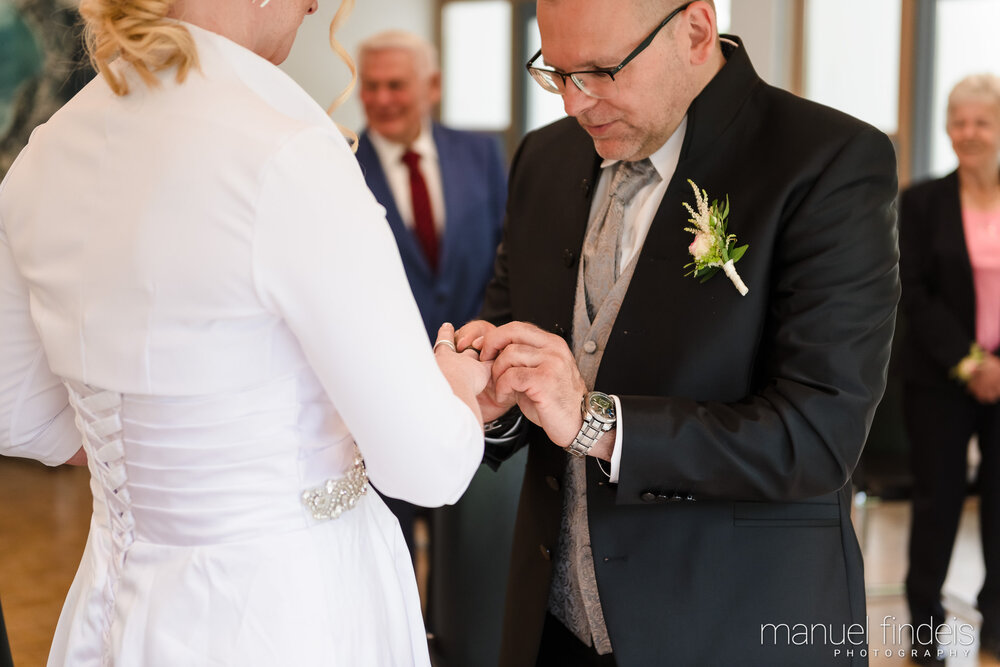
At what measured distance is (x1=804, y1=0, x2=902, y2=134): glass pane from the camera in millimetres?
6473

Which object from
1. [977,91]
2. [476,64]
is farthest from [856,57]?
[476,64]

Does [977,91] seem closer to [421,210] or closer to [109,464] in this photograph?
[421,210]

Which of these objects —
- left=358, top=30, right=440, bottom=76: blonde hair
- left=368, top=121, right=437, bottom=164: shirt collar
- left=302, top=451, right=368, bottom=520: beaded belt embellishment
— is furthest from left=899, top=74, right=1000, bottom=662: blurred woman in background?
left=302, top=451, right=368, bottom=520: beaded belt embellishment

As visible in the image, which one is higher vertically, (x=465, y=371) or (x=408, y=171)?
(x=465, y=371)

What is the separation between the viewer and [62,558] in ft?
16.8

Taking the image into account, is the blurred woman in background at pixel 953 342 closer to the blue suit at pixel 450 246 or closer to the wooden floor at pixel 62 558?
the wooden floor at pixel 62 558

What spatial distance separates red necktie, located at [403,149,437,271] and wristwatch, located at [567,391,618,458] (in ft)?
8.78

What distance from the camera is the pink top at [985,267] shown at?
423cm

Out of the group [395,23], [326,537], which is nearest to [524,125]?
[395,23]

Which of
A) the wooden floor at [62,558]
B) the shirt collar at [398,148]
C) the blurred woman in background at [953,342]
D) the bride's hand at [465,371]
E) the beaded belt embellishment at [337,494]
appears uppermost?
the bride's hand at [465,371]

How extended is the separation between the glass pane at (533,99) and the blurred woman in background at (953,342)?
4.41 metres

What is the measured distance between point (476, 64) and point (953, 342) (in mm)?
5502

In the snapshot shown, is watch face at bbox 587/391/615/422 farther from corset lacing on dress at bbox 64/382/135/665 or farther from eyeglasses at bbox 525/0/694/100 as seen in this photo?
corset lacing on dress at bbox 64/382/135/665

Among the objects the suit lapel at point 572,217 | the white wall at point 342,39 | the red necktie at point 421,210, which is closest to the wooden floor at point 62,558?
the red necktie at point 421,210
